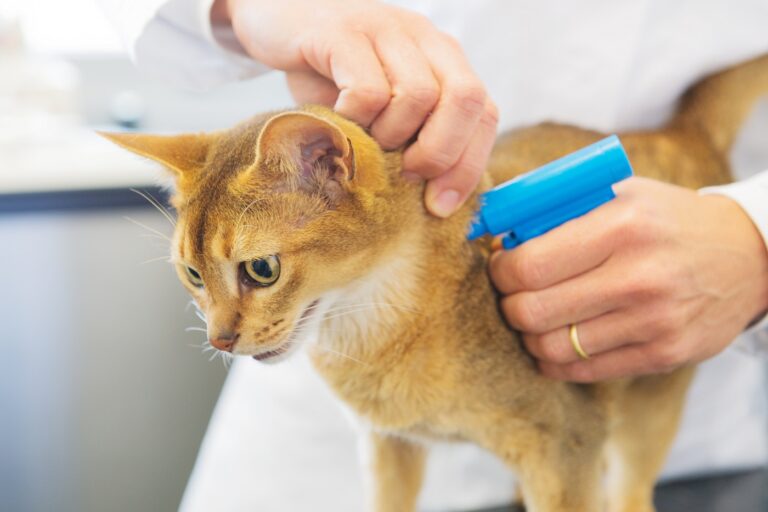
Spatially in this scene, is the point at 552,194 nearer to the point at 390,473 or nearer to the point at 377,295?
the point at 377,295

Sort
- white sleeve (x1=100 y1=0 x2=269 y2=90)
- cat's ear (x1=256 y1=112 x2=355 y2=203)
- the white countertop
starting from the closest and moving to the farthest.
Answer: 1. cat's ear (x1=256 y1=112 x2=355 y2=203)
2. white sleeve (x1=100 y1=0 x2=269 y2=90)
3. the white countertop

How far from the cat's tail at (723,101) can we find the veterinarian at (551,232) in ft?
0.06

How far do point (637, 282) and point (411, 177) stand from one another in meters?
0.23

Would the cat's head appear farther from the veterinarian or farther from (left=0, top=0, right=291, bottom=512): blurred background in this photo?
(left=0, top=0, right=291, bottom=512): blurred background

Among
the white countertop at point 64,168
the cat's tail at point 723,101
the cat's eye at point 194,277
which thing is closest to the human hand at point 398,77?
the cat's eye at point 194,277

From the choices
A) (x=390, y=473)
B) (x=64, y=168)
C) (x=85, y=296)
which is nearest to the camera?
(x=390, y=473)

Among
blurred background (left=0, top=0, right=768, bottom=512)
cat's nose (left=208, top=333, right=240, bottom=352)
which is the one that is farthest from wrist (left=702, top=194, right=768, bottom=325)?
blurred background (left=0, top=0, right=768, bottom=512)

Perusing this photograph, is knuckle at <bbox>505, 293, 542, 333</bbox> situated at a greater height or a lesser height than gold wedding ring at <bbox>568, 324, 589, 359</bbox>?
greater

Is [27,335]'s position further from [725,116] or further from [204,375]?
[725,116]

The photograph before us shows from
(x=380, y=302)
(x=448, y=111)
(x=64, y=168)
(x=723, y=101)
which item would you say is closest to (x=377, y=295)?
(x=380, y=302)

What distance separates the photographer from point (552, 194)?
2.12ft

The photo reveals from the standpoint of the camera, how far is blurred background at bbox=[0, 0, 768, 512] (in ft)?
→ 6.17

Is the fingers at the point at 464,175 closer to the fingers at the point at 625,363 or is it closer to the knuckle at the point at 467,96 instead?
the knuckle at the point at 467,96

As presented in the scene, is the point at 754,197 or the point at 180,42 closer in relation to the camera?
the point at 754,197
